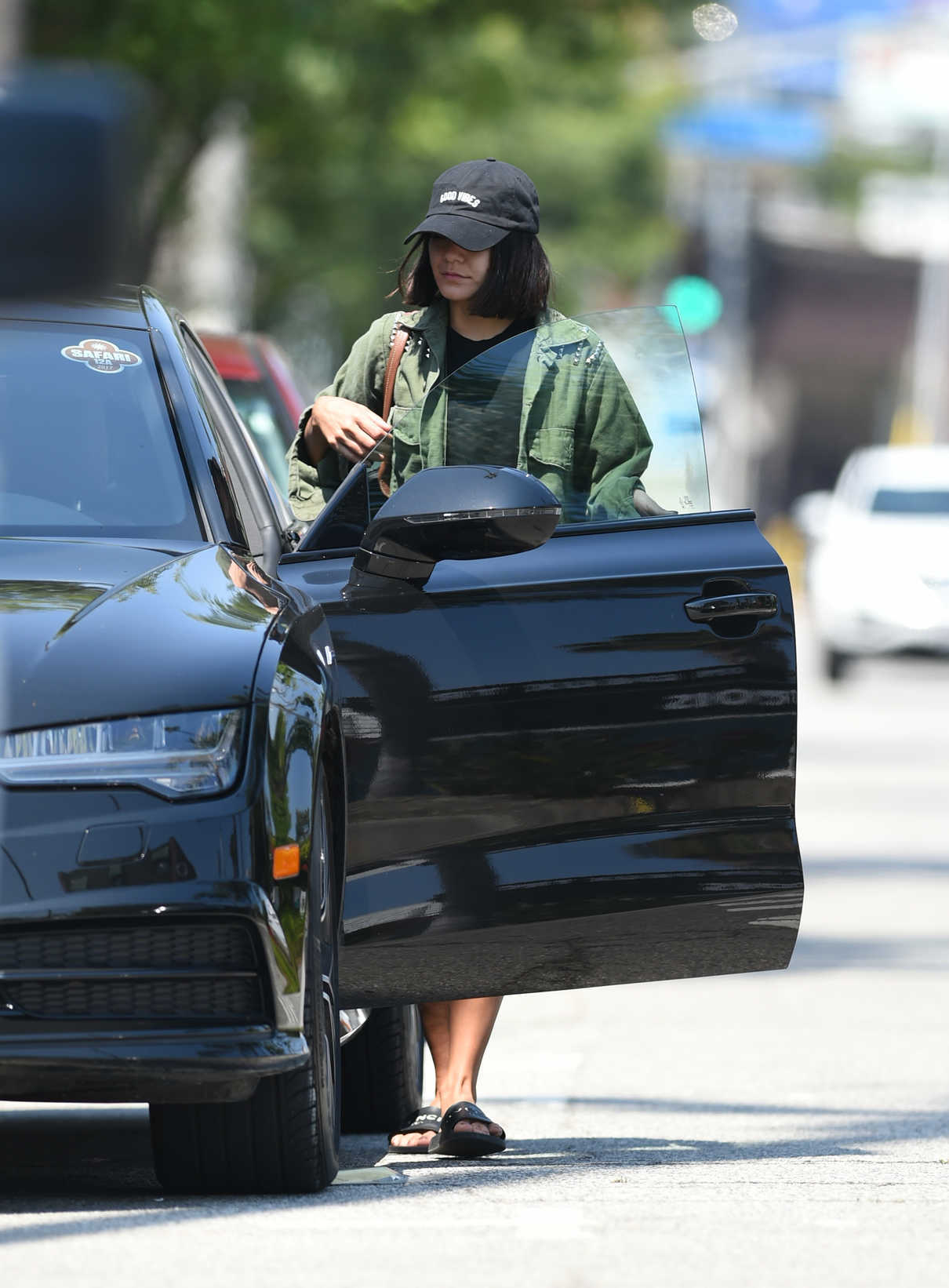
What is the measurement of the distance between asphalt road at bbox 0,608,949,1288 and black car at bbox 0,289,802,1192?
280 millimetres

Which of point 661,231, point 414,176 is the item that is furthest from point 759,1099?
point 661,231

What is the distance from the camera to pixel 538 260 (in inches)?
238

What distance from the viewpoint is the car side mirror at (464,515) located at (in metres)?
5.07

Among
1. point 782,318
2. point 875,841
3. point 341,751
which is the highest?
point 341,751

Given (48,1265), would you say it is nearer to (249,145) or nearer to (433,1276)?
(433,1276)

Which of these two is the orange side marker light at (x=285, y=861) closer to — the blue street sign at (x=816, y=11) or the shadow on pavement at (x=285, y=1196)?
the shadow on pavement at (x=285, y=1196)

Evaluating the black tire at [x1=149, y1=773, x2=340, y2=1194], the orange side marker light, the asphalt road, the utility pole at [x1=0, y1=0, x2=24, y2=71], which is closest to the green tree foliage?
the utility pole at [x1=0, y1=0, x2=24, y2=71]

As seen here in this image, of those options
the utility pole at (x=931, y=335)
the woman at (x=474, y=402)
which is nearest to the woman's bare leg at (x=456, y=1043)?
the woman at (x=474, y=402)

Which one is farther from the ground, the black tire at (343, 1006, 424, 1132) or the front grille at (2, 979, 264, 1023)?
the front grille at (2, 979, 264, 1023)

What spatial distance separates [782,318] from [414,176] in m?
36.2

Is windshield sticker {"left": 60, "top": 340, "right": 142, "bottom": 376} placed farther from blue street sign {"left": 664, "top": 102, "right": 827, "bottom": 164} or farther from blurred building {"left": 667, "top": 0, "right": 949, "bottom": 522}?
blurred building {"left": 667, "top": 0, "right": 949, "bottom": 522}

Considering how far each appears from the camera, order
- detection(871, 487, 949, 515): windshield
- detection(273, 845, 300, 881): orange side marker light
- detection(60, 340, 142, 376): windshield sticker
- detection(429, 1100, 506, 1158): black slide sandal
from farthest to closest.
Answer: detection(871, 487, 949, 515): windshield → detection(429, 1100, 506, 1158): black slide sandal → detection(60, 340, 142, 376): windshield sticker → detection(273, 845, 300, 881): orange side marker light

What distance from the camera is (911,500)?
1006 inches

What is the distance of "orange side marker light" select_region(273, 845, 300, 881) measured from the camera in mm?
4465
